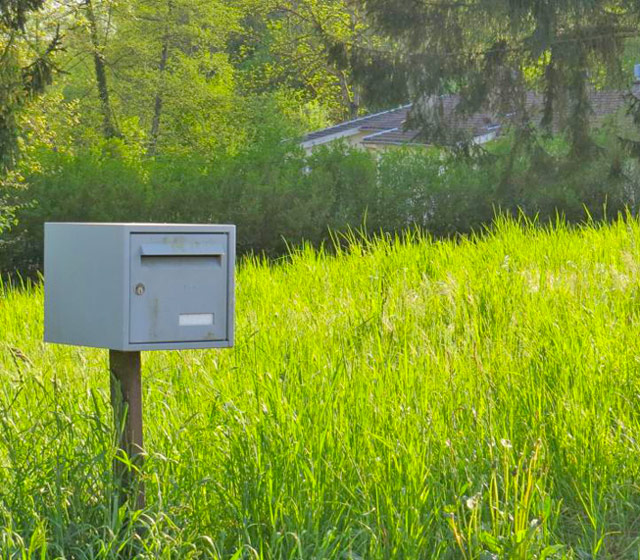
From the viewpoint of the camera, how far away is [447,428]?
4.04 meters

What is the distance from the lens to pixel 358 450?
3750 millimetres

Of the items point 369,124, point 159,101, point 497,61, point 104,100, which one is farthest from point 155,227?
point 369,124

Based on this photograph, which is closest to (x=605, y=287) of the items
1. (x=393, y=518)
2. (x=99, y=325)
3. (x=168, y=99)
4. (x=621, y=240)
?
(x=621, y=240)

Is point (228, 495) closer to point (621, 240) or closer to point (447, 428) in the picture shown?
point (447, 428)

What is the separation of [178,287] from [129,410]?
430mm

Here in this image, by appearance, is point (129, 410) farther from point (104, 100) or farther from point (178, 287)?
point (104, 100)

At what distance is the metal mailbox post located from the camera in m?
3.12

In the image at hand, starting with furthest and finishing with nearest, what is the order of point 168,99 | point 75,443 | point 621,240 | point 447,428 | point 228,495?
point 168,99, point 621,240, point 447,428, point 75,443, point 228,495

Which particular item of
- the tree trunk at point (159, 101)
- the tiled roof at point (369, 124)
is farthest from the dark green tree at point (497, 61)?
the tiled roof at point (369, 124)

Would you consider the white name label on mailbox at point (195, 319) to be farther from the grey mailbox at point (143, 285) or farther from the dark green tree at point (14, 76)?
the dark green tree at point (14, 76)

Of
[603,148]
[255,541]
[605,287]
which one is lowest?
[255,541]

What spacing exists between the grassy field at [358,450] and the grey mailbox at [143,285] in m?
0.35

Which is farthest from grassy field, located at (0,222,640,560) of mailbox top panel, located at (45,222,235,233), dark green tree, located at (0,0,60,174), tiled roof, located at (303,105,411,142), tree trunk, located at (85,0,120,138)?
tiled roof, located at (303,105,411,142)

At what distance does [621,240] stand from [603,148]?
671 centimetres
